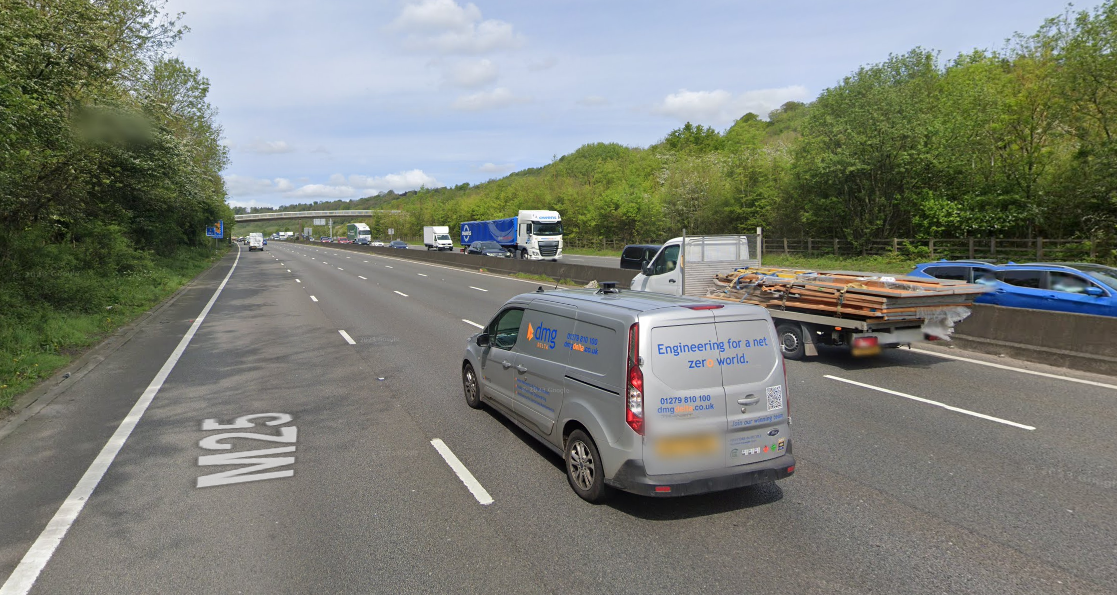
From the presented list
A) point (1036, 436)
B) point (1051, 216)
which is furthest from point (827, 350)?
point (1051, 216)

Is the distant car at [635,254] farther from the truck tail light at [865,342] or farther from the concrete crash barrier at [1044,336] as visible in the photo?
the truck tail light at [865,342]

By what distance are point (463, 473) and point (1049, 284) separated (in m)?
12.5

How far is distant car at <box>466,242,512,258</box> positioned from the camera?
48009 mm

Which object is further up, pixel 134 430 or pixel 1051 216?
pixel 1051 216

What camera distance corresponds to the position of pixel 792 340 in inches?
442

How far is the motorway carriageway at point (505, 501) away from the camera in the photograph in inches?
164

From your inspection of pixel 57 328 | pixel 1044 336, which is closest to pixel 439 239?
pixel 57 328

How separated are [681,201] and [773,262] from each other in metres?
14.4

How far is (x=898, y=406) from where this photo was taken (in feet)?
26.7

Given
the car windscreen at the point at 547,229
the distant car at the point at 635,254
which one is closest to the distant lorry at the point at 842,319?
the distant car at the point at 635,254

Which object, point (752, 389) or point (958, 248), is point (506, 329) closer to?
point (752, 389)

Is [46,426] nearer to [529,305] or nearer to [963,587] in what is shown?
[529,305]

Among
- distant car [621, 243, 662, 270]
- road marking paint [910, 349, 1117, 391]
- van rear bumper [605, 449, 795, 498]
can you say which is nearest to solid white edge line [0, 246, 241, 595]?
van rear bumper [605, 449, 795, 498]

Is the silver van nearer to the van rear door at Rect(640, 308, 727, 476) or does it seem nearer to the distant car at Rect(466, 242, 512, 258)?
the van rear door at Rect(640, 308, 727, 476)
